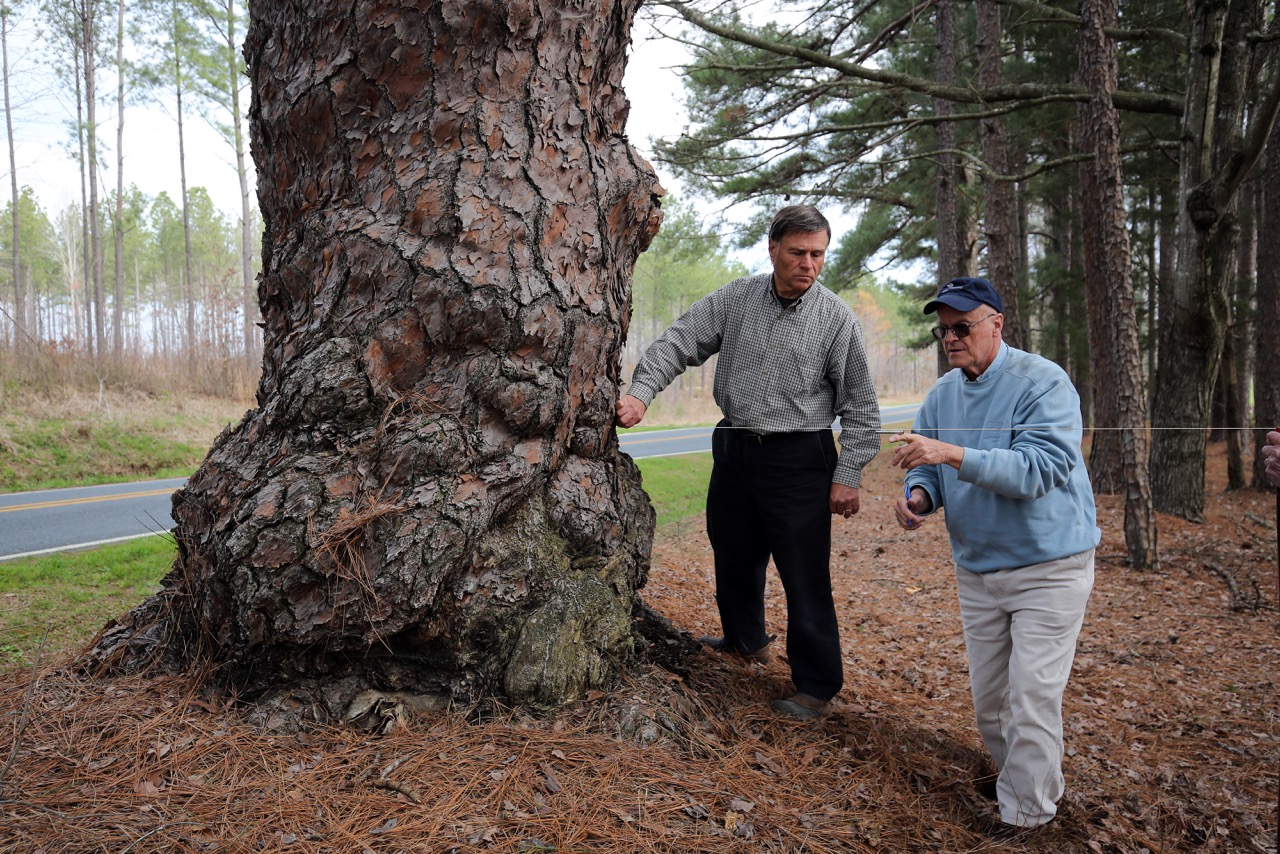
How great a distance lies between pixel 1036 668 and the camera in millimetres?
2725

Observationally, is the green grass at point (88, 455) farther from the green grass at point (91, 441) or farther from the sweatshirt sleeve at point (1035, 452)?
the sweatshirt sleeve at point (1035, 452)

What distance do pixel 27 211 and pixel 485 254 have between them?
144ft

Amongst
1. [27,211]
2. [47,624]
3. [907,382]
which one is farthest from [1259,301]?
[907,382]

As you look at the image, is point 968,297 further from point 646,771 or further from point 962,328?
point 646,771

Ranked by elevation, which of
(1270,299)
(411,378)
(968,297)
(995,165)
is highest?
(995,165)

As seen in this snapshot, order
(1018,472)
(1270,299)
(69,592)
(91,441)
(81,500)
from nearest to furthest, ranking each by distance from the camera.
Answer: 1. (1018,472)
2. (69,592)
3. (81,500)
4. (1270,299)
5. (91,441)

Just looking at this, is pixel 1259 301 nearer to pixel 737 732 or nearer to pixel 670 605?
pixel 670 605

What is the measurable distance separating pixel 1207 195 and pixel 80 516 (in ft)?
40.4

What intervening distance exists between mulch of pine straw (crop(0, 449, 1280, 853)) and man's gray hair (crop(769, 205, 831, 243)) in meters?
1.96

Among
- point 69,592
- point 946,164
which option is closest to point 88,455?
point 69,592

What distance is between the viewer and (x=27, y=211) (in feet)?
115

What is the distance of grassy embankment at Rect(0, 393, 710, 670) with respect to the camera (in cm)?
461

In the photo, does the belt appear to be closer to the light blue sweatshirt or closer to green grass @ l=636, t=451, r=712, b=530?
the light blue sweatshirt

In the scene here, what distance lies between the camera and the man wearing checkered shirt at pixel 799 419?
11.1ft
